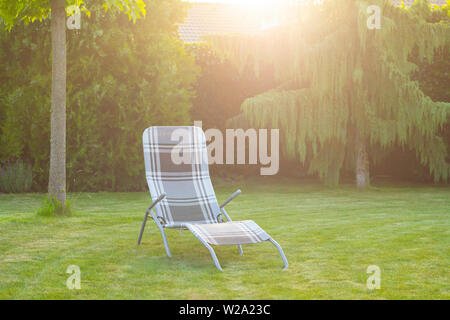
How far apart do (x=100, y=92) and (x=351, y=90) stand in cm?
482

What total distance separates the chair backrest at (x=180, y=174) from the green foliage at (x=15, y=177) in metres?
4.89

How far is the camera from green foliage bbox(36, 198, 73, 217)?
24.7ft

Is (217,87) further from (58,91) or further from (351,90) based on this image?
(58,91)

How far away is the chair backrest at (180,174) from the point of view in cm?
610

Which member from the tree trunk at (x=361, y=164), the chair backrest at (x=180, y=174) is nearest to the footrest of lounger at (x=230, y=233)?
the chair backrest at (x=180, y=174)

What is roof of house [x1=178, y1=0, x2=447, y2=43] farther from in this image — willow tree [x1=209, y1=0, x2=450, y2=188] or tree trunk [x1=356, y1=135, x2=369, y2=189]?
tree trunk [x1=356, y1=135, x2=369, y2=189]

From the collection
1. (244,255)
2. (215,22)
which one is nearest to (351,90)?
(244,255)

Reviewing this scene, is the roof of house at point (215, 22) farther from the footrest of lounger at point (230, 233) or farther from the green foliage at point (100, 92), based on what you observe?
the footrest of lounger at point (230, 233)

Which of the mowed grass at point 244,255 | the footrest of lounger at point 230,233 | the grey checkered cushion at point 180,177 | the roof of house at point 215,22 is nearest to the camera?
the mowed grass at point 244,255

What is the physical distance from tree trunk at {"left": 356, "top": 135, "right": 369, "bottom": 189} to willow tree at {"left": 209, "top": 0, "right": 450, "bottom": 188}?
Result: 0.07 ft
